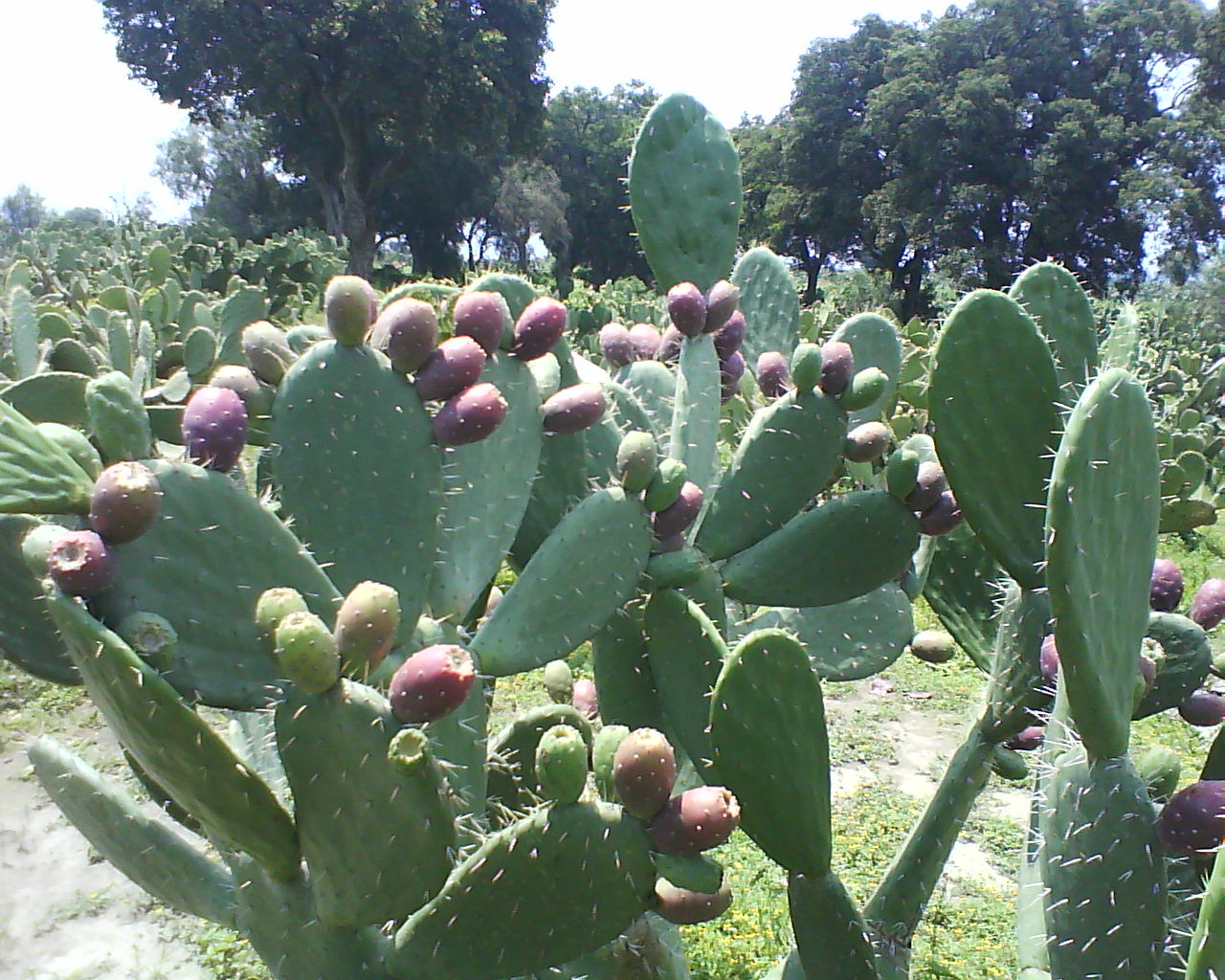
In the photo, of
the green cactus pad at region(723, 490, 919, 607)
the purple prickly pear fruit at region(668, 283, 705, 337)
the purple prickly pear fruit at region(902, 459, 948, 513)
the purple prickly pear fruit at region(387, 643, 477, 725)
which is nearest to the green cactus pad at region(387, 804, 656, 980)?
the purple prickly pear fruit at region(387, 643, 477, 725)

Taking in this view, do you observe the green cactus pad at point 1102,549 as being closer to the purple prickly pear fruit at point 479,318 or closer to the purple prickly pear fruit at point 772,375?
the purple prickly pear fruit at point 479,318

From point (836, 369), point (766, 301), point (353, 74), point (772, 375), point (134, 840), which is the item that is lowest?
point (134, 840)

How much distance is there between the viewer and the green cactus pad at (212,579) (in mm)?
777

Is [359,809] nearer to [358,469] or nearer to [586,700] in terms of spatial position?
[358,469]

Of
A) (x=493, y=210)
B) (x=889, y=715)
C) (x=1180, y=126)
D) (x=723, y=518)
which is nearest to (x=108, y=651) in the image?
(x=723, y=518)

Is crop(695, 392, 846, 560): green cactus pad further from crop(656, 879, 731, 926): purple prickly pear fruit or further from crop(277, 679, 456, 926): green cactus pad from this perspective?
crop(277, 679, 456, 926): green cactus pad

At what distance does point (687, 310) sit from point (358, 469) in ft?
2.05

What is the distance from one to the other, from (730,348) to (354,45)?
2406 centimetres

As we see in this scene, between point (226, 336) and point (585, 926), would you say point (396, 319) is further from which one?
point (226, 336)

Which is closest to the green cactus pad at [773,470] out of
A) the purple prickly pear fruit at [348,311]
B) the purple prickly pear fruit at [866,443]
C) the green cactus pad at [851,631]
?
the purple prickly pear fruit at [866,443]

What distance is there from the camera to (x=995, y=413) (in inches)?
41.8

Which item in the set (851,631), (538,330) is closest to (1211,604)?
(851,631)

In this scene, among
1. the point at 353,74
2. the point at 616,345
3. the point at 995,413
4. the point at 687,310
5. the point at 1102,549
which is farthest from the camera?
the point at 353,74

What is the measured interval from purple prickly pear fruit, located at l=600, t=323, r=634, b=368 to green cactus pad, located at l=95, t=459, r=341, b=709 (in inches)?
34.6
